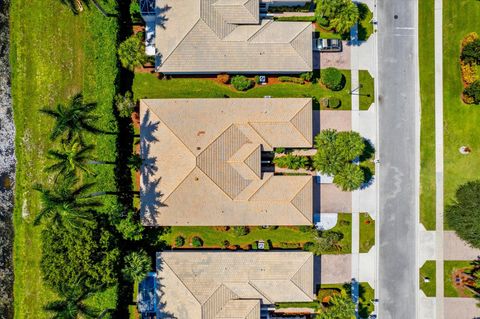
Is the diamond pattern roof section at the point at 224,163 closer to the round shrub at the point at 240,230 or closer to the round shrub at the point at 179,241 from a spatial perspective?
the round shrub at the point at 240,230

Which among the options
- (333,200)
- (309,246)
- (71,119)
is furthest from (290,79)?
(71,119)

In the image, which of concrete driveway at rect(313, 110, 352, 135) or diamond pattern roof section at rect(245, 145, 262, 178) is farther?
concrete driveway at rect(313, 110, 352, 135)

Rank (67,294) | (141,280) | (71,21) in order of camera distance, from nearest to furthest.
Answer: (67,294) → (141,280) → (71,21)

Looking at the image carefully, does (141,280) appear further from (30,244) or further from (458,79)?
(458,79)

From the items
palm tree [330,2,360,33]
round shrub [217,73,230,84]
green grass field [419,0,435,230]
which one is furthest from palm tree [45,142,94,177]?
green grass field [419,0,435,230]

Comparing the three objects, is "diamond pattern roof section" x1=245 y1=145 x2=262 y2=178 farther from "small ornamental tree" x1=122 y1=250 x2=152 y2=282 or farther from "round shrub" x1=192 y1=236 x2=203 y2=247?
"small ornamental tree" x1=122 y1=250 x2=152 y2=282

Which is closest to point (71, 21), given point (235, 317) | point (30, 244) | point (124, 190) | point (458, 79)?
point (124, 190)

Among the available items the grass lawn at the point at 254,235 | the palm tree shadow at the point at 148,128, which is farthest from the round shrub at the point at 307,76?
the palm tree shadow at the point at 148,128
